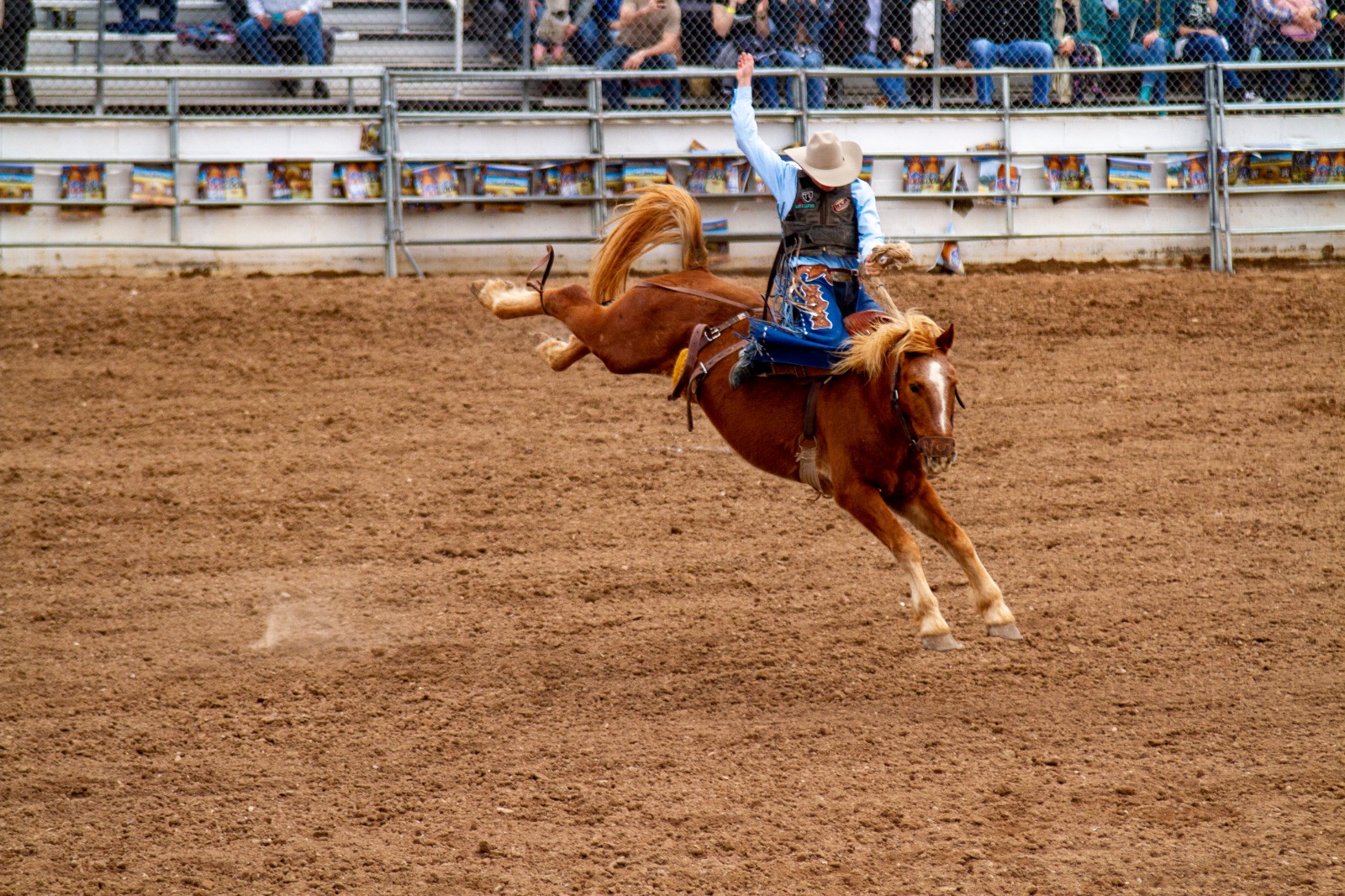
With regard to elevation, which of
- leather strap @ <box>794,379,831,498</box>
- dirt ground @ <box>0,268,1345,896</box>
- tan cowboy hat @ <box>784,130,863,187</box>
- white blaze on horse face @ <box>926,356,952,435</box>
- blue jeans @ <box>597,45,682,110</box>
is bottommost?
dirt ground @ <box>0,268,1345,896</box>

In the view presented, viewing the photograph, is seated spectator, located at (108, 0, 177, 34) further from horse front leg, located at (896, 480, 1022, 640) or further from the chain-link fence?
horse front leg, located at (896, 480, 1022, 640)

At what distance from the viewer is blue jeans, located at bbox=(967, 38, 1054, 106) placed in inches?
476

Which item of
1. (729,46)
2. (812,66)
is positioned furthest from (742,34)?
(812,66)

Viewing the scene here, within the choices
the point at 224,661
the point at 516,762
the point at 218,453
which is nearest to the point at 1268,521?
the point at 516,762

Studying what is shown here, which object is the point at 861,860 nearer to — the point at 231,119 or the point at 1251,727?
the point at 1251,727

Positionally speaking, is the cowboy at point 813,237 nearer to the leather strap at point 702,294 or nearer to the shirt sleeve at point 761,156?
the shirt sleeve at point 761,156

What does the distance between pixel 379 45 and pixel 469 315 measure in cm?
368

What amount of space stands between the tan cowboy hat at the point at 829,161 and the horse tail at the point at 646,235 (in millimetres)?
971

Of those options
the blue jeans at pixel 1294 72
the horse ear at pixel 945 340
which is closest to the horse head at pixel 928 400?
the horse ear at pixel 945 340

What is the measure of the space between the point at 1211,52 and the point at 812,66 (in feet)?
13.5

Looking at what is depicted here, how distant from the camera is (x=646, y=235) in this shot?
690cm

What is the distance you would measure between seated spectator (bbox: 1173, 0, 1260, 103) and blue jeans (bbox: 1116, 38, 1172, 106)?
17 centimetres

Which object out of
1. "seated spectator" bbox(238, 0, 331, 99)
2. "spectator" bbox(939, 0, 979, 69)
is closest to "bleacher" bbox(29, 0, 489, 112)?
"seated spectator" bbox(238, 0, 331, 99)

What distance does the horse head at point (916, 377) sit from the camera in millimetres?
5215
